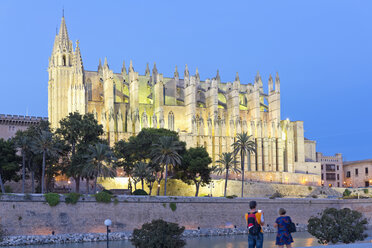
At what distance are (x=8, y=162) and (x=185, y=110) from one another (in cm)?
3606

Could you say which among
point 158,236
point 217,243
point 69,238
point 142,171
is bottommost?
point 217,243

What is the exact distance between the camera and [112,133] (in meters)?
75.9

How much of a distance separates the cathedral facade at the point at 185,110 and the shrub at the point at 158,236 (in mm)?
47764

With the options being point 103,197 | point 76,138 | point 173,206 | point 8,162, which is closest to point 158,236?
point 103,197

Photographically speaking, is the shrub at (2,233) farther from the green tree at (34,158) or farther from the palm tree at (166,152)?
the palm tree at (166,152)

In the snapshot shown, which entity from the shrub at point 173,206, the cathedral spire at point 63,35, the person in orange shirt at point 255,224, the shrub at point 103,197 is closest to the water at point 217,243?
the shrub at point 173,206

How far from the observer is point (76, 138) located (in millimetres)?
56000

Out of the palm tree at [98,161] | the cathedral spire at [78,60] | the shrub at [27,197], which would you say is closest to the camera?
the shrub at [27,197]

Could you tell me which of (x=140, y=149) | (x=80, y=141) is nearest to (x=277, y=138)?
(x=140, y=149)

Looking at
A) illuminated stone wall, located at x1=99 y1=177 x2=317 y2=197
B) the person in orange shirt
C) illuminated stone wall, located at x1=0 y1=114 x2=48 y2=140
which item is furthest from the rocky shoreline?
illuminated stone wall, located at x1=0 y1=114 x2=48 y2=140

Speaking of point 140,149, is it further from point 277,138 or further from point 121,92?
point 277,138

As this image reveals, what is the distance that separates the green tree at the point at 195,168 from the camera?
6350cm

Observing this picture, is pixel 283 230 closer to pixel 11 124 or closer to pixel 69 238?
pixel 69 238

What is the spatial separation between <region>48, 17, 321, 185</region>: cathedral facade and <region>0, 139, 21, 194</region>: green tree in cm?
2066
